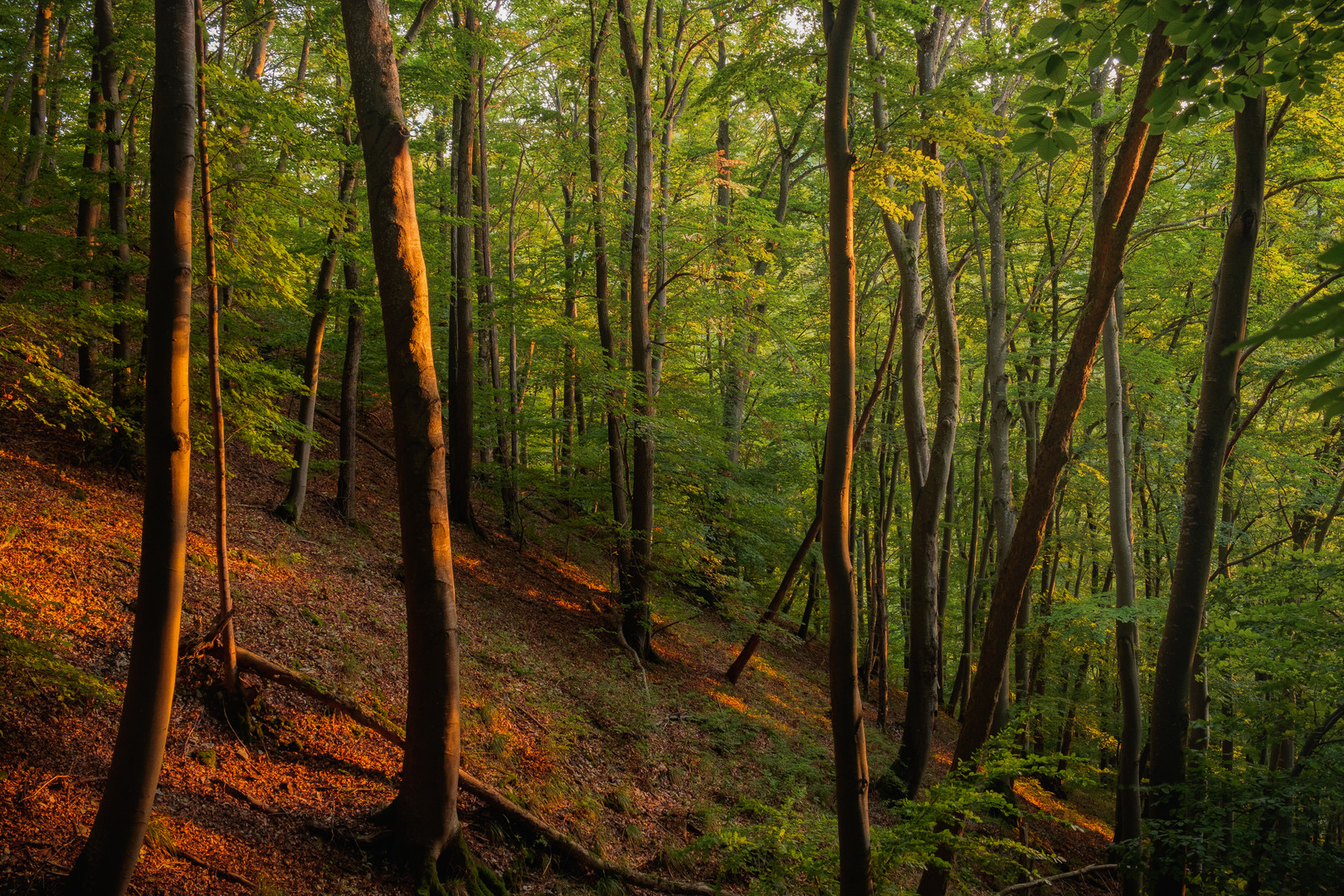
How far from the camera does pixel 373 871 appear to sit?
4328 mm

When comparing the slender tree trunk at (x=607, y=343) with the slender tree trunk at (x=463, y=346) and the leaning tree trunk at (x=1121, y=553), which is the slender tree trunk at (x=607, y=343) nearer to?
the slender tree trunk at (x=463, y=346)

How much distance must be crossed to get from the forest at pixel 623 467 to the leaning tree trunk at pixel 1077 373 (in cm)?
4

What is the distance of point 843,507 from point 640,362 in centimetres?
694

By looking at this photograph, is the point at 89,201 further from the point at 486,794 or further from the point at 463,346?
the point at 486,794

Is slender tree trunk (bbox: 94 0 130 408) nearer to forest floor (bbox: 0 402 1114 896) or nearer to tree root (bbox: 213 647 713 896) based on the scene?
forest floor (bbox: 0 402 1114 896)

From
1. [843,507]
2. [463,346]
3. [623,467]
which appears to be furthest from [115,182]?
[843,507]

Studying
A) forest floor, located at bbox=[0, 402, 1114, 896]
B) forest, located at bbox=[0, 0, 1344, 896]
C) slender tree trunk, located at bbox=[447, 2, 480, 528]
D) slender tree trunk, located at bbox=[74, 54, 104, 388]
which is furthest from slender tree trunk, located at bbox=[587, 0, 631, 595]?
slender tree trunk, located at bbox=[74, 54, 104, 388]

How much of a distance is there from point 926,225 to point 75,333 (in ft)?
29.9

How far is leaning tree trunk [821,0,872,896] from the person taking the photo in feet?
13.9

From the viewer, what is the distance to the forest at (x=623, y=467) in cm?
408

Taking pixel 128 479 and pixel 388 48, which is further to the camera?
pixel 128 479

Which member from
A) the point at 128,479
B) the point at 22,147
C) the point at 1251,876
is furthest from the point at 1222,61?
the point at 22,147

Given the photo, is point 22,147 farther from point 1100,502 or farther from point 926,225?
point 1100,502

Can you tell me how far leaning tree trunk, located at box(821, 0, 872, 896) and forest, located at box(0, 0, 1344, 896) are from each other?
0.12 feet
